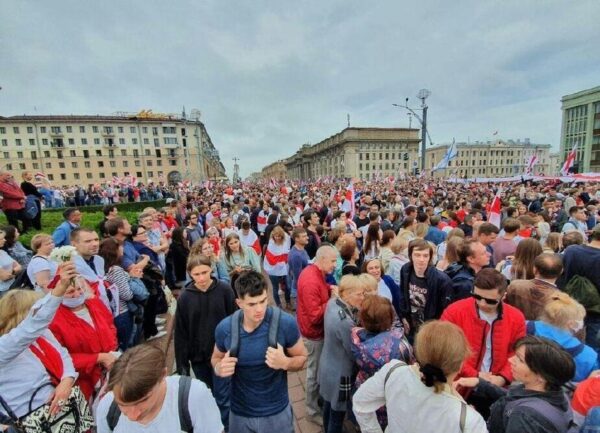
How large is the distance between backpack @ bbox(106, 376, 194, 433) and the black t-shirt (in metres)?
2.77

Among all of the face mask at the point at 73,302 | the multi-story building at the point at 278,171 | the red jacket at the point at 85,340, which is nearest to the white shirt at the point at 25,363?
the red jacket at the point at 85,340

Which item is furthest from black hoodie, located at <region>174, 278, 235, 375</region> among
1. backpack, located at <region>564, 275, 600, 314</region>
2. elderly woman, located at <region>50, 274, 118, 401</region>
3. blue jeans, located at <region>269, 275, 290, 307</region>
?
backpack, located at <region>564, 275, 600, 314</region>

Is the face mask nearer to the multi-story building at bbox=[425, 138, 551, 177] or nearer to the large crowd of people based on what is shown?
the large crowd of people

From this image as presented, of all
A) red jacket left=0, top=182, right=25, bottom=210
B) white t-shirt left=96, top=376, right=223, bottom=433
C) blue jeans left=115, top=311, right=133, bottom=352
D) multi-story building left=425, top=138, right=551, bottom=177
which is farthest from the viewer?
multi-story building left=425, top=138, right=551, bottom=177

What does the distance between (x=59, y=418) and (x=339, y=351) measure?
91.6 inches

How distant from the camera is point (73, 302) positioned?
2.66 m

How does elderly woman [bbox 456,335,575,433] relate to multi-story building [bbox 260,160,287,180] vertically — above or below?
below

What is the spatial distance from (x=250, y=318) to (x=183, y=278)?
5.85 meters

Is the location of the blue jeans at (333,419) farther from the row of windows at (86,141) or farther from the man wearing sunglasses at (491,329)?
the row of windows at (86,141)

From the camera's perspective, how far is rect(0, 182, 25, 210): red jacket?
7371 mm

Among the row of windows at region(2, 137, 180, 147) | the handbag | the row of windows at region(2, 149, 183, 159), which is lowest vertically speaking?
the handbag

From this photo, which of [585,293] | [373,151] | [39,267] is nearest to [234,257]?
[39,267]

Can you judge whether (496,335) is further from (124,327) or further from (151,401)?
(124,327)

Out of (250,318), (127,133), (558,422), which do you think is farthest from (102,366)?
(127,133)
